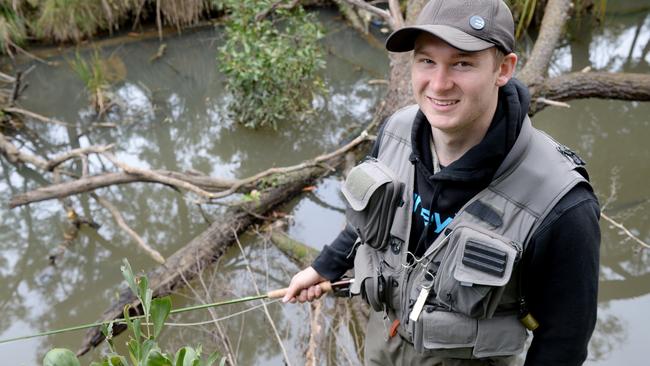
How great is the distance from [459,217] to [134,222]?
12.3 ft

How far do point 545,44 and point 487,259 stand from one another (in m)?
3.98

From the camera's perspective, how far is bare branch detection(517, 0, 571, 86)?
448 centimetres

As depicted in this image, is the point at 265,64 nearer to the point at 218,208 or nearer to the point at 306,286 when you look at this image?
the point at 218,208

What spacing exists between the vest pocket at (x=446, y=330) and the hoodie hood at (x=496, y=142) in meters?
0.36

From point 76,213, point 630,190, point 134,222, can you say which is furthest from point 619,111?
point 76,213

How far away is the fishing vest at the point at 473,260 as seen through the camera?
1.29 m

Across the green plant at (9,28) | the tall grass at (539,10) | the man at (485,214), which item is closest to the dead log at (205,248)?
the man at (485,214)

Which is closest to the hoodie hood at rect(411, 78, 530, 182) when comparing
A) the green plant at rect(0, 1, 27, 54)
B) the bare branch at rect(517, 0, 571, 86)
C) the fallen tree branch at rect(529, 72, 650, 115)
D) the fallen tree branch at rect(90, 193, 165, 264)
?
the fallen tree branch at rect(90, 193, 165, 264)

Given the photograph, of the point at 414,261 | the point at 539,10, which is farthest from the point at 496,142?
the point at 539,10

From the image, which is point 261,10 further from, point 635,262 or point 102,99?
point 635,262

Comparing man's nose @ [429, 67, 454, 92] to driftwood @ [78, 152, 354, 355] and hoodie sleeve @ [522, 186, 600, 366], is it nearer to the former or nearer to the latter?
hoodie sleeve @ [522, 186, 600, 366]

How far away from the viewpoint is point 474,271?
132 centimetres

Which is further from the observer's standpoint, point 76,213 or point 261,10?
point 261,10

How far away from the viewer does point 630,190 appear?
4.36 metres
